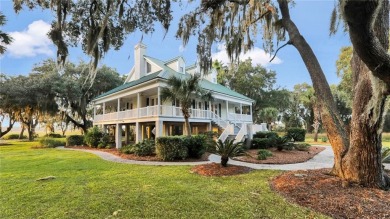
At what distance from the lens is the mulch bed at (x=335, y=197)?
13.3 feet

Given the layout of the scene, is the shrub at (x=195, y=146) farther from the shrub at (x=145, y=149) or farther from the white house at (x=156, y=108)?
the white house at (x=156, y=108)

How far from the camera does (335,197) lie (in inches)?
184

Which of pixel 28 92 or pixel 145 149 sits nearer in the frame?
pixel 145 149

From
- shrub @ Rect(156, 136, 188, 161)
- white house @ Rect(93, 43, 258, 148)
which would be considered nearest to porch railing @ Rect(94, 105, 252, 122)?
white house @ Rect(93, 43, 258, 148)

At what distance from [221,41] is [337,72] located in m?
30.8

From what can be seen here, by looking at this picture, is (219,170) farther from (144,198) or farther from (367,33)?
(367,33)

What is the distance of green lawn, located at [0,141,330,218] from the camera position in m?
3.97

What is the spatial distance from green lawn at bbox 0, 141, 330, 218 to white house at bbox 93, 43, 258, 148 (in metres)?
8.57

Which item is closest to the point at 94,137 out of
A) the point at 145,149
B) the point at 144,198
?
the point at 145,149

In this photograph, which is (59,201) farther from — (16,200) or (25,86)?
(25,86)

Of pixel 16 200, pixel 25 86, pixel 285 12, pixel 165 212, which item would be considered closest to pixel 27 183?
pixel 16 200

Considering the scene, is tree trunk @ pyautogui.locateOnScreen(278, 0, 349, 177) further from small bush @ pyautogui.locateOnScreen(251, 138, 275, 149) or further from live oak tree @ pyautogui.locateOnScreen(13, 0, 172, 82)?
small bush @ pyautogui.locateOnScreen(251, 138, 275, 149)

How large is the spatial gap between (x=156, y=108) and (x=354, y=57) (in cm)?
1192

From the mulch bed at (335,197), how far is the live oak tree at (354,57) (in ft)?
1.45
